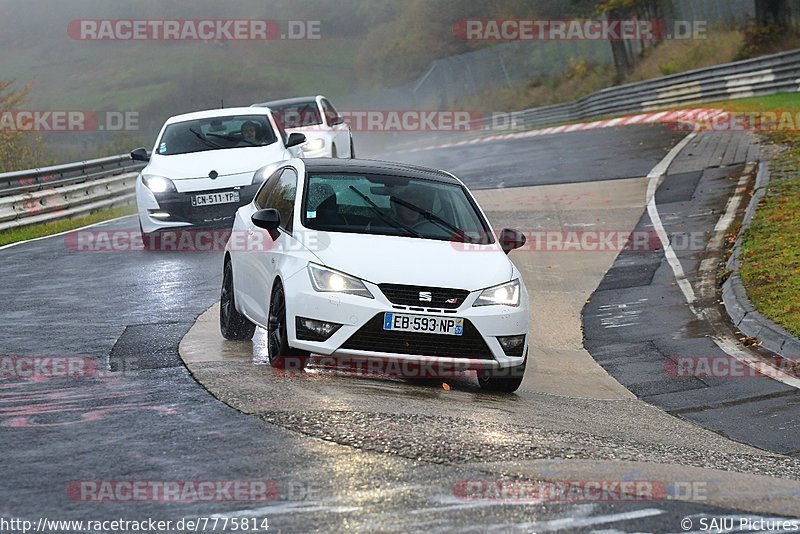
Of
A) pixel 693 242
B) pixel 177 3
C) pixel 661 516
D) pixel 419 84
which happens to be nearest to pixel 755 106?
pixel 693 242

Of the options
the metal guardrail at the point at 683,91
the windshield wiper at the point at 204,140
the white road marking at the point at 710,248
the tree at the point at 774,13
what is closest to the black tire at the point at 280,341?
the white road marking at the point at 710,248

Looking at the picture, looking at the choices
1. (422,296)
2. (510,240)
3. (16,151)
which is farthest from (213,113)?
(16,151)

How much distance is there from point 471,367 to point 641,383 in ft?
7.69

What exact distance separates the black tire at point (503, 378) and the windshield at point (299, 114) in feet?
50.5

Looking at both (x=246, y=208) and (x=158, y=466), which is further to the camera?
(x=246, y=208)

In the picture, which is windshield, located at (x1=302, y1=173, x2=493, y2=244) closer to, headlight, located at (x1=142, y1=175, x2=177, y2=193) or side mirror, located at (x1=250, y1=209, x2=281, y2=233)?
side mirror, located at (x1=250, y1=209, x2=281, y2=233)

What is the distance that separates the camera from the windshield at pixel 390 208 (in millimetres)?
10414

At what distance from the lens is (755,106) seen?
35344 millimetres

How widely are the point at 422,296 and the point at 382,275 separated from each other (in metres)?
0.32

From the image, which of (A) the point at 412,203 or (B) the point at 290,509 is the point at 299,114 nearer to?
(A) the point at 412,203

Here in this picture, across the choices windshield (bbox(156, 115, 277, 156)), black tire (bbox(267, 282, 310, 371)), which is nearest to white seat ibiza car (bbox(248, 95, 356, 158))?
windshield (bbox(156, 115, 277, 156))

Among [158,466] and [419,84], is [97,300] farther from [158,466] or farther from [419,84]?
[419,84]

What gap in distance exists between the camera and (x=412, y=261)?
972 centimetres

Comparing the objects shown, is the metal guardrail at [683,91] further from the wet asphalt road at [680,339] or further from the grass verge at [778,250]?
the wet asphalt road at [680,339]
